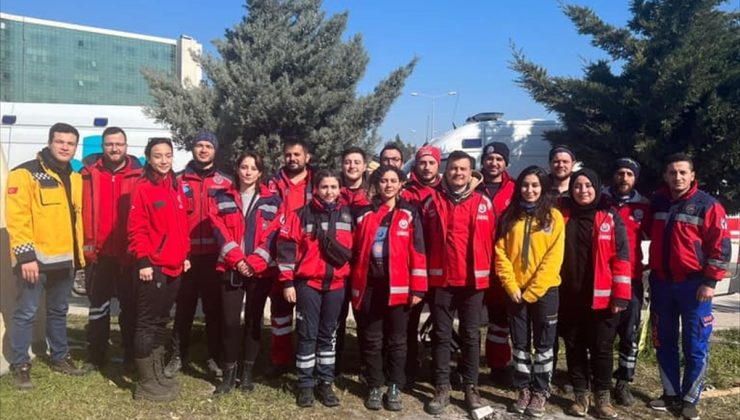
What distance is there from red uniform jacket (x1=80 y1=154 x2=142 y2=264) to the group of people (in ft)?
0.52

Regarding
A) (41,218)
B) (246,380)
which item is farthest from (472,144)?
(41,218)

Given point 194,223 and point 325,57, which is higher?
point 325,57

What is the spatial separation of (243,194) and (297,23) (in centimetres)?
257

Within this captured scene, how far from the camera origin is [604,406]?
14.9 feet

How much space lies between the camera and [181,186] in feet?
15.9

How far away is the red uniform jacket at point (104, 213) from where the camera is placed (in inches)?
199

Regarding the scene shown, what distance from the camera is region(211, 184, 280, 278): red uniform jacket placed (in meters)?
4.55

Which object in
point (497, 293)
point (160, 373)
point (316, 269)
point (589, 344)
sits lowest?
point (160, 373)

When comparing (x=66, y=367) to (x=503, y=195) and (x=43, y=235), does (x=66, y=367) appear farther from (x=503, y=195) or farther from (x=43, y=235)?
(x=503, y=195)

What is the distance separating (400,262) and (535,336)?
1168mm

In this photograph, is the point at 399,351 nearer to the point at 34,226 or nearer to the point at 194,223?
the point at 194,223

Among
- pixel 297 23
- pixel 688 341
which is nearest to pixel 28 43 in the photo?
pixel 297 23

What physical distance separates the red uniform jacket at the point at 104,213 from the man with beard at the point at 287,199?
1.26 m

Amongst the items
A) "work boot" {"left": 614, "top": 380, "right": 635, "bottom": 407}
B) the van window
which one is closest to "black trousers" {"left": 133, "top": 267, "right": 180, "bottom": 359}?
"work boot" {"left": 614, "top": 380, "right": 635, "bottom": 407}
